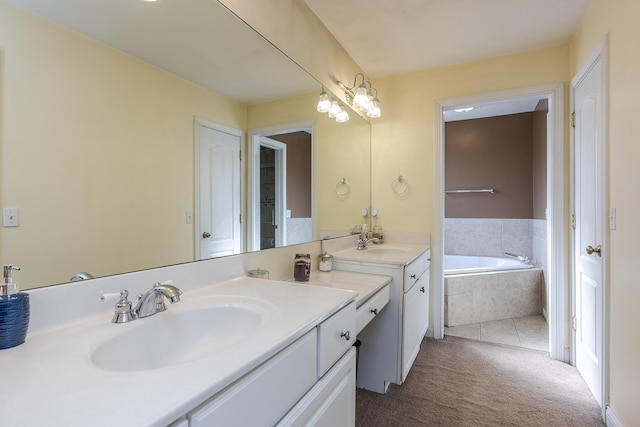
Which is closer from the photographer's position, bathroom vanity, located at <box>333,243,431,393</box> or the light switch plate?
the light switch plate

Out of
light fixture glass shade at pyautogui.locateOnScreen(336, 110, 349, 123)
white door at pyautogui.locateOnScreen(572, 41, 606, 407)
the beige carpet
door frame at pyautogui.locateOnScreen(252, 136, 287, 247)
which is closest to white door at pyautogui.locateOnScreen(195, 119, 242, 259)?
door frame at pyautogui.locateOnScreen(252, 136, 287, 247)

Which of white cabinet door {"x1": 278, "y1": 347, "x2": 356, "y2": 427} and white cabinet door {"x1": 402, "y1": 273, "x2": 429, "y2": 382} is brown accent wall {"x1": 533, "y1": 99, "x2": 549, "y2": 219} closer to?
white cabinet door {"x1": 402, "y1": 273, "x2": 429, "y2": 382}

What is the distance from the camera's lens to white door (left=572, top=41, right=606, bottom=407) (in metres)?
1.68

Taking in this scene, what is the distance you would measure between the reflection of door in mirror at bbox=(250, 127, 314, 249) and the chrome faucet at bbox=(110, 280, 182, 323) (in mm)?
622

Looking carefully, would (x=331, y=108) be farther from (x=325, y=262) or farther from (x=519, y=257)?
(x=519, y=257)

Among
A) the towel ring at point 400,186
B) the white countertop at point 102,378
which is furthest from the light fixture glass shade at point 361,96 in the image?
the white countertop at point 102,378

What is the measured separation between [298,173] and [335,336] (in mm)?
1119

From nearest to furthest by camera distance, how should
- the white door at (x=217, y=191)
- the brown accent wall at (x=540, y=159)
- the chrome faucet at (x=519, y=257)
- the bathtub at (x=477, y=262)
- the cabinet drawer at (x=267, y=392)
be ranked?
the cabinet drawer at (x=267, y=392) → the white door at (x=217, y=191) → the brown accent wall at (x=540, y=159) → the chrome faucet at (x=519, y=257) → the bathtub at (x=477, y=262)

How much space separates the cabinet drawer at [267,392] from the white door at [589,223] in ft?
5.56

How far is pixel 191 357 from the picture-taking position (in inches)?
35.3

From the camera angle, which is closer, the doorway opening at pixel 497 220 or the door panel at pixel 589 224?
the door panel at pixel 589 224

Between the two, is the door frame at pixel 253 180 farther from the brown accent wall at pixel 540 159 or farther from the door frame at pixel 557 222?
the brown accent wall at pixel 540 159

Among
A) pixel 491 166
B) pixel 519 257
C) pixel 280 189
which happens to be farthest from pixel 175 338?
pixel 491 166

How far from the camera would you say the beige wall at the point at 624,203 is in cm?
131
